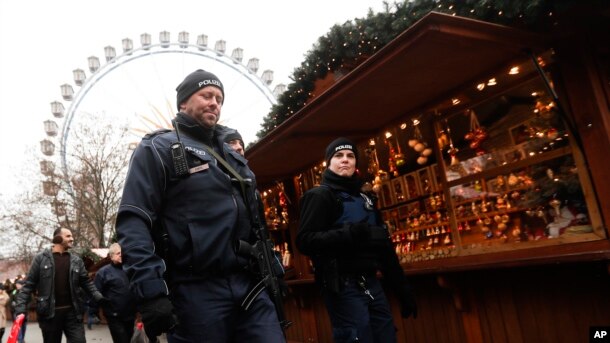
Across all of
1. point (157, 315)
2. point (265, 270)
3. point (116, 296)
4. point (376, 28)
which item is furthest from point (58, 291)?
point (376, 28)

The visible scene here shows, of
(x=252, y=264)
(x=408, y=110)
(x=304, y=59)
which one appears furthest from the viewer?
(x=304, y=59)

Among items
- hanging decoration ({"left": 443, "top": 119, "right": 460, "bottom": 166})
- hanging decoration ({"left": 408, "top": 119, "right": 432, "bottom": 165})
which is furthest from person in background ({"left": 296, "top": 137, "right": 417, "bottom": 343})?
hanging decoration ({"left": 408, "top": 119, "right": 432, "bottom": 165})

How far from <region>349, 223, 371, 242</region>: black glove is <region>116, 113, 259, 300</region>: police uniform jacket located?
0.89 m

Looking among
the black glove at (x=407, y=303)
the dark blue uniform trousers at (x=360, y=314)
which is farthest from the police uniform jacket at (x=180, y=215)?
the black glove at (x=407, y=303)

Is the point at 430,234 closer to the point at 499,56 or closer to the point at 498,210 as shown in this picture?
the point at 498,210

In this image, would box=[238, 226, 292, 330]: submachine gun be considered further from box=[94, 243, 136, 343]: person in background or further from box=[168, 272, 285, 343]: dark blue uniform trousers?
box=[94, 243, 136, 343]: person in background

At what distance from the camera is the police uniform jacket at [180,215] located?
203 centimetres

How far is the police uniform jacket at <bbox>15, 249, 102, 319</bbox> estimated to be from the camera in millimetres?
5398

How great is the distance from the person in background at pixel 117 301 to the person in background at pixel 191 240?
3869 millimetres

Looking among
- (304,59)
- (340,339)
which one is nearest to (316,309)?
(304,59)

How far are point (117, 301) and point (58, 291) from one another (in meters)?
0.65

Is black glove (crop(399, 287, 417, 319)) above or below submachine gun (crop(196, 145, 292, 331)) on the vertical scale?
below

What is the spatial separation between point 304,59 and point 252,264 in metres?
4.67

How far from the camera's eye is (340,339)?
3.03m
